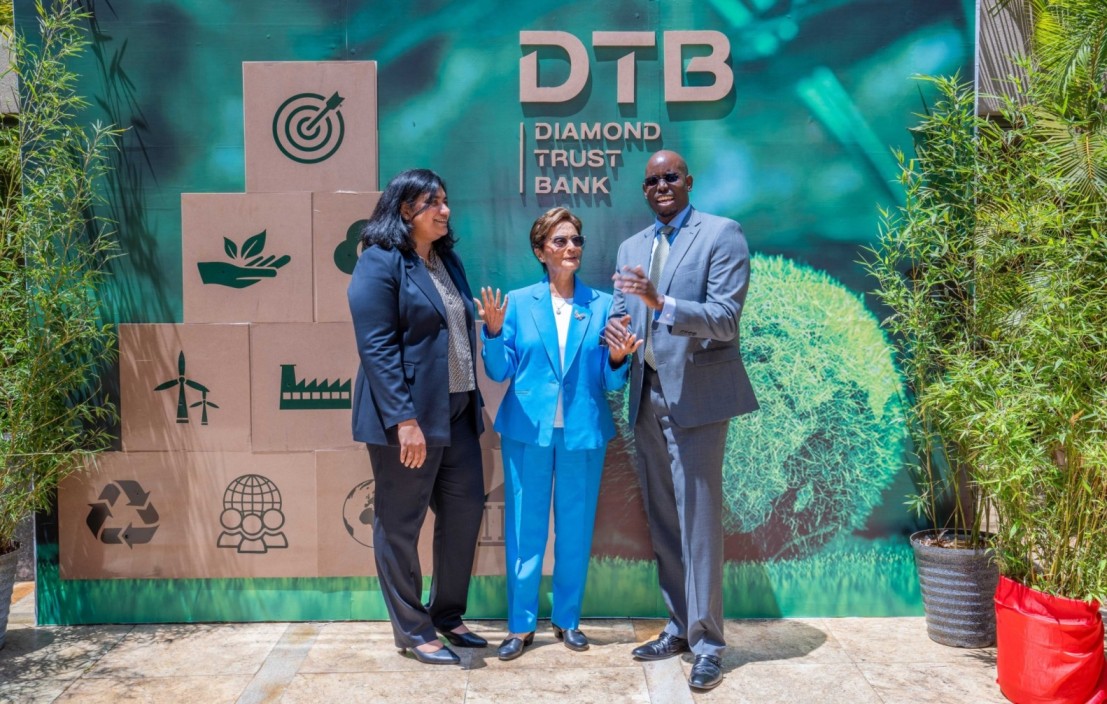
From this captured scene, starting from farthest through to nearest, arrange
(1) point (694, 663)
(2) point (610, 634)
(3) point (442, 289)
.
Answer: (2) point (610, 634) < (3) point (442, 289) < (1) point (694, 663)

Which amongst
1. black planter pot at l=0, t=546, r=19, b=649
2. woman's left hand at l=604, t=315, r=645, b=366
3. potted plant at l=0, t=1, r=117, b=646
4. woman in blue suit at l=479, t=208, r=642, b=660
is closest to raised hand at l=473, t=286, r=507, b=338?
woman in blue suit at l=479, t=208, r=642, b=660

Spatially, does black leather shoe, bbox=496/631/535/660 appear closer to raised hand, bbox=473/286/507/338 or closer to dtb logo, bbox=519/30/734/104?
raised hand, bbox=473/286/507/338

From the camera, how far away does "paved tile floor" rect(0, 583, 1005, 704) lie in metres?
3.68

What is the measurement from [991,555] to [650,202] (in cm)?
210

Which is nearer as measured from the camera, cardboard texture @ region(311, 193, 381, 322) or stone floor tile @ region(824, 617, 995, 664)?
stone floor tile @ region(824, 617, 995, 664)

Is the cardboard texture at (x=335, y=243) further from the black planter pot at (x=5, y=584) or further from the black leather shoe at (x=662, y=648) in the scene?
the black leather shoe at (x=662, y=648)

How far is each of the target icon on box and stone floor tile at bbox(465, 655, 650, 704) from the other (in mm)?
2430

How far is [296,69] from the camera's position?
4.40 metres

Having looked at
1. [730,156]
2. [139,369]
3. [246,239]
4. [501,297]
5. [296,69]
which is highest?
[296,69]

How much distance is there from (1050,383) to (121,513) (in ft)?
13.3

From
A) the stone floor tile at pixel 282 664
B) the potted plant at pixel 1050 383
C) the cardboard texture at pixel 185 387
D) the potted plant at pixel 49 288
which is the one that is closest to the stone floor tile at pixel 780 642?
the potted plant at pixel 1050 383

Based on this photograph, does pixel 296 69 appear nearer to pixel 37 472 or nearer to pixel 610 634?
pixel 37 472

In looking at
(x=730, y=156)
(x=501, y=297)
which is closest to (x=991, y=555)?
(x=730, y=156)

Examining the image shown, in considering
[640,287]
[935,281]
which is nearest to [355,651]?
[640,287]
